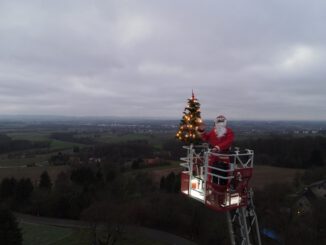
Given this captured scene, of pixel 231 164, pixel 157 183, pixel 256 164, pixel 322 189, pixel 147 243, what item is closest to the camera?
pixel 231 164

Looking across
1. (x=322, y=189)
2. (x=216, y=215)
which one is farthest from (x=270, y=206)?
(x=322, y=189)

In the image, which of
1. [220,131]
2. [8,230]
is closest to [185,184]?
[220,131]

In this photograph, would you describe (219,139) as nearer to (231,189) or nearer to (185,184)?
(231,189)

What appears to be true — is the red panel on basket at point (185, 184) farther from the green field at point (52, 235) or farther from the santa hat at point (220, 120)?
the green field at point (52, 235)

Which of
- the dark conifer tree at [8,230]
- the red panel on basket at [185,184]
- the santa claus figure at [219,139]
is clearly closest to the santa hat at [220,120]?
the santa claus figure at [219,139]

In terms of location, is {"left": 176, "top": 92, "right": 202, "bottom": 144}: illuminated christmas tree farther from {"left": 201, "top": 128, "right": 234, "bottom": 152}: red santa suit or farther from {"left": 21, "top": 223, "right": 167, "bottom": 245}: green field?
{"left": 21, "top": 223, "right": 167, "bottom": 245}: green field

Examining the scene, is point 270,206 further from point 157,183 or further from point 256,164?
point 256,164

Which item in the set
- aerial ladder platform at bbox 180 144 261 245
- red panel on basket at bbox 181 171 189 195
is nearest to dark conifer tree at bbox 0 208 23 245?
red panel on basket at bbox 181 171 189 195
